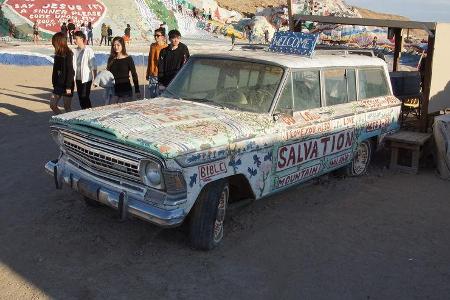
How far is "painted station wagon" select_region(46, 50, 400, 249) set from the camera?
3988 millimetres

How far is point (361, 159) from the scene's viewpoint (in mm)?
7031

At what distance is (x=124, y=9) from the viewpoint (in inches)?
1371

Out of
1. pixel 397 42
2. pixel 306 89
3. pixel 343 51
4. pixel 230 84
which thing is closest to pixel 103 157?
pixel 230 84

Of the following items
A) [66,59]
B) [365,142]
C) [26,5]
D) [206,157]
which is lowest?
[365,142]

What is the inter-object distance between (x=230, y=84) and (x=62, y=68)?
13.8ft

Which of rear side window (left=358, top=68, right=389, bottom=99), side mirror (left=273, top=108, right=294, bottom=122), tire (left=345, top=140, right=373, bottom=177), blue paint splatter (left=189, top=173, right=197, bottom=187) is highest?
rear side window (left=358, top=68, right=389, bottom=99)

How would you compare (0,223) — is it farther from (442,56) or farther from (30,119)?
(442,56)

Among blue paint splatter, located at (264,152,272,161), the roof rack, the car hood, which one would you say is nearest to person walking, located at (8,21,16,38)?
the roof rack

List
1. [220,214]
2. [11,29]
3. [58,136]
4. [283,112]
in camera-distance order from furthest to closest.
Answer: [11,29] → [283,112] → [58,136] → [220,214]

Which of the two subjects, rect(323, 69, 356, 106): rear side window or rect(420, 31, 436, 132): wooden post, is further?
rect(420, 31, 436, 132): wooden post

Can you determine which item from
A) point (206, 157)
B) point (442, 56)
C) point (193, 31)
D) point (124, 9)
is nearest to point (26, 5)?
point (124, 9)

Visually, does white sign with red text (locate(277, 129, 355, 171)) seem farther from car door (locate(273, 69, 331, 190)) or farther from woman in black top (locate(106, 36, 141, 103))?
woman in black top (locate(106, 36, 141, 103))

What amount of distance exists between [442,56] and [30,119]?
25.5ft

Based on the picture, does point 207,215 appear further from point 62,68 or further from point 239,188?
point 62,68
